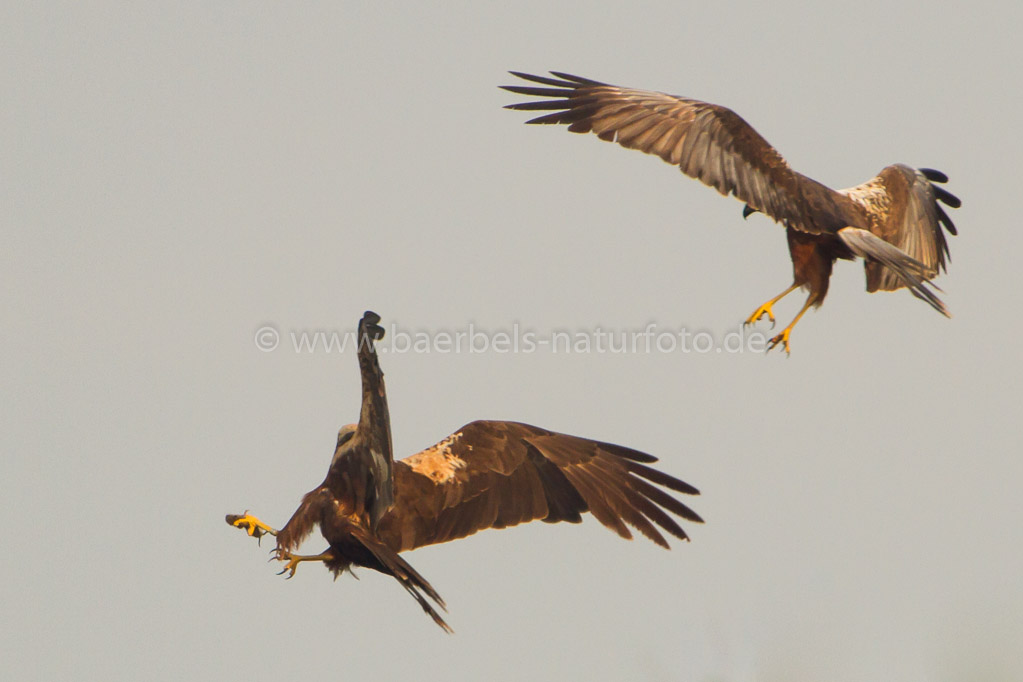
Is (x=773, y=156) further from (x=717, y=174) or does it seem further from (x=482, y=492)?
(x=482, y=492)

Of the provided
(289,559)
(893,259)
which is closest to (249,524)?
(289,559)

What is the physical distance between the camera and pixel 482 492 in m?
13.7

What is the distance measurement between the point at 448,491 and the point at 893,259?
4.91 m

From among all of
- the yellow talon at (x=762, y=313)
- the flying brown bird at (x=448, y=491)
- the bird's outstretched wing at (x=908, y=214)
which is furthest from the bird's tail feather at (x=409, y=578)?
the bird's outstretched wing at (x=908, y=214)

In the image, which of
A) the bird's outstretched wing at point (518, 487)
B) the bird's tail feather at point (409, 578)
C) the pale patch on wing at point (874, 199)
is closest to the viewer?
the bird's tail feather at point (409, 578)

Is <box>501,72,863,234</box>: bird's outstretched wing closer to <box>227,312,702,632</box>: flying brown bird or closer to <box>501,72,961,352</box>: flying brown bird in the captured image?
<box>501,72,961,352</box>: flying brown bird

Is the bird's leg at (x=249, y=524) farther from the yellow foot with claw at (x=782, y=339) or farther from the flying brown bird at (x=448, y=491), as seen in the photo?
the yellow foot with claw at (x=782, y=339)

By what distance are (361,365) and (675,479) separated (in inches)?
168

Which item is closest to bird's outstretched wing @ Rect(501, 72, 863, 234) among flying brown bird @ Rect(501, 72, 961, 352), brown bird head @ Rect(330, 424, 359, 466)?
flying brown bird @ Rect(501, 72, 961, 352)

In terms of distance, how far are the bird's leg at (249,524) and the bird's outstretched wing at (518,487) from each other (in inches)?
43.5

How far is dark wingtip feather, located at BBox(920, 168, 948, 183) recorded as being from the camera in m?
18.1

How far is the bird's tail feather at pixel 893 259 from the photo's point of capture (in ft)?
46.1

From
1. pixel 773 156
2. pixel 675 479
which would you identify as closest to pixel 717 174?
pixel 773 156

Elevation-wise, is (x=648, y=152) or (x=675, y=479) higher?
(x=648, y=152)
